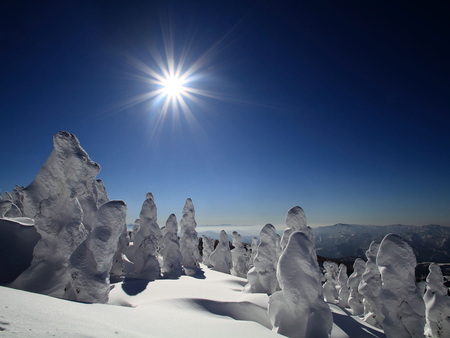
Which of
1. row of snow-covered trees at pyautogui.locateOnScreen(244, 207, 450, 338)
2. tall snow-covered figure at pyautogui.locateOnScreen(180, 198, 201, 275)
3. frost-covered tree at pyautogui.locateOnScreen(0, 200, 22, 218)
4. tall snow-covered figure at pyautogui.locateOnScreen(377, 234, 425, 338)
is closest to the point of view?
row of snow-covered trees at pyautogui.locateOnScreen(244, 207, 450, 338)

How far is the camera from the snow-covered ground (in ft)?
12.8

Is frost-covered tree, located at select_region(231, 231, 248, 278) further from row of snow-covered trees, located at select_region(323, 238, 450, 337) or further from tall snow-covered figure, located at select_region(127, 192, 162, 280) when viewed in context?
row of snow-covered trees, located at select_region(323, 238, 450, 337)

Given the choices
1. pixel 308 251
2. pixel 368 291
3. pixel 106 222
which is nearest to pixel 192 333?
pixel 106 222

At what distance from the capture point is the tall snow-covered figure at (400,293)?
10.7 m

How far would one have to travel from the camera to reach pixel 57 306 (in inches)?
214

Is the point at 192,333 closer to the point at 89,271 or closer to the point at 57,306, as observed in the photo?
the point at 57,306

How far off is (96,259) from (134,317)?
288 cm

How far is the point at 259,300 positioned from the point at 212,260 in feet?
83.3

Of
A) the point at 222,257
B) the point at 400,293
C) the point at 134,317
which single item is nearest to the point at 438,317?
the point at 400,293

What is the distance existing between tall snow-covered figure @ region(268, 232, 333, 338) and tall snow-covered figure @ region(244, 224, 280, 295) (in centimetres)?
859

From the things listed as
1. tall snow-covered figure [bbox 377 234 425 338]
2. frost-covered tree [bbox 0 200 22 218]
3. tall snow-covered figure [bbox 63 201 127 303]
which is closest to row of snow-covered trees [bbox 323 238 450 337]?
tall snow-covered figure [bbox 377 234 425 338]

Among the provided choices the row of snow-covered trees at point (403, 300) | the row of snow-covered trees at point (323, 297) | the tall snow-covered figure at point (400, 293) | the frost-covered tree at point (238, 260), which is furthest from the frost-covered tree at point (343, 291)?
the tall snow-covered figure at point (400, 293)

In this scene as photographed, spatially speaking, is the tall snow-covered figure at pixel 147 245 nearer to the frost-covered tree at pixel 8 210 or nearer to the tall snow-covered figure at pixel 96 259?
the tall snow-covered figure at pixel 96 259

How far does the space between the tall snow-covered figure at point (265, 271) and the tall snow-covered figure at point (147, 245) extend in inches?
351
